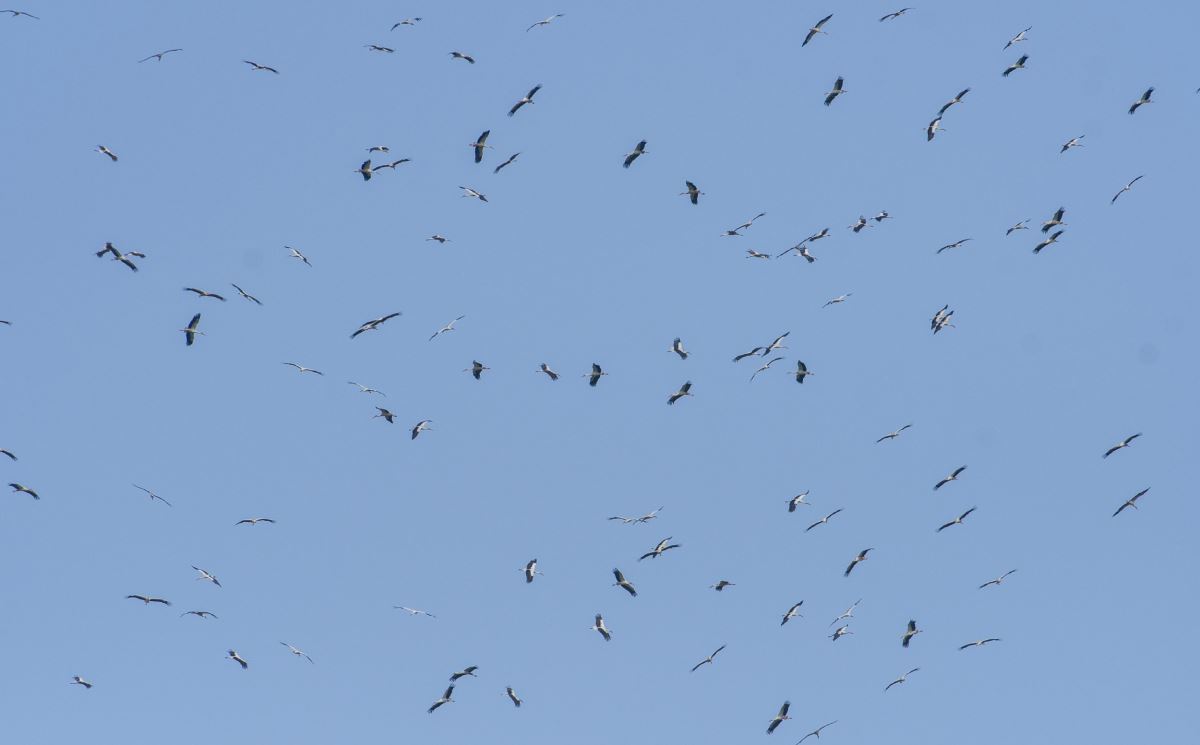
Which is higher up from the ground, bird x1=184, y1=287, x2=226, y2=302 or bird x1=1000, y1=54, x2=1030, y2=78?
bird x1=1000, y1=54, x2=1030, y2=78

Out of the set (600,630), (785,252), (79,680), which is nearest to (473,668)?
(600,630)

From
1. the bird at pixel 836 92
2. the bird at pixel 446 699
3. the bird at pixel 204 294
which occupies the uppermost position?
the bird at pixel 836 92

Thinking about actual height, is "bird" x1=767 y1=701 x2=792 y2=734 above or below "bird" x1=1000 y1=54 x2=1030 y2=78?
below

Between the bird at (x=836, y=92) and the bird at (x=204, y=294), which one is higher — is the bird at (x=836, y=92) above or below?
above

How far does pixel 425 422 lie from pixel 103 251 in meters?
19.2

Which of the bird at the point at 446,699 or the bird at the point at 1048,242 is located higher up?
the bird at the point at 1048,242

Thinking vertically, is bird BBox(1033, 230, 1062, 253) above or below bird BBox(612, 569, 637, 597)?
above

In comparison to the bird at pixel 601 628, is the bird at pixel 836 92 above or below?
above

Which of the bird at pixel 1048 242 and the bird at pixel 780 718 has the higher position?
the bird at pixel 1048 242

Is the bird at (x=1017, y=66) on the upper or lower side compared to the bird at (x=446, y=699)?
upper

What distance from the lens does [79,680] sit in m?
107

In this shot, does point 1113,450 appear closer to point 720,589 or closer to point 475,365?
point 720,589

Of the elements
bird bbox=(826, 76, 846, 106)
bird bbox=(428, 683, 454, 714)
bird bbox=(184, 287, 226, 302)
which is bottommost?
bird bbox=(428, 683, 454, 714)

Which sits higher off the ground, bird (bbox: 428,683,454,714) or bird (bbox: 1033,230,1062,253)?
bird (bbox: 1033,230,1062,253)
